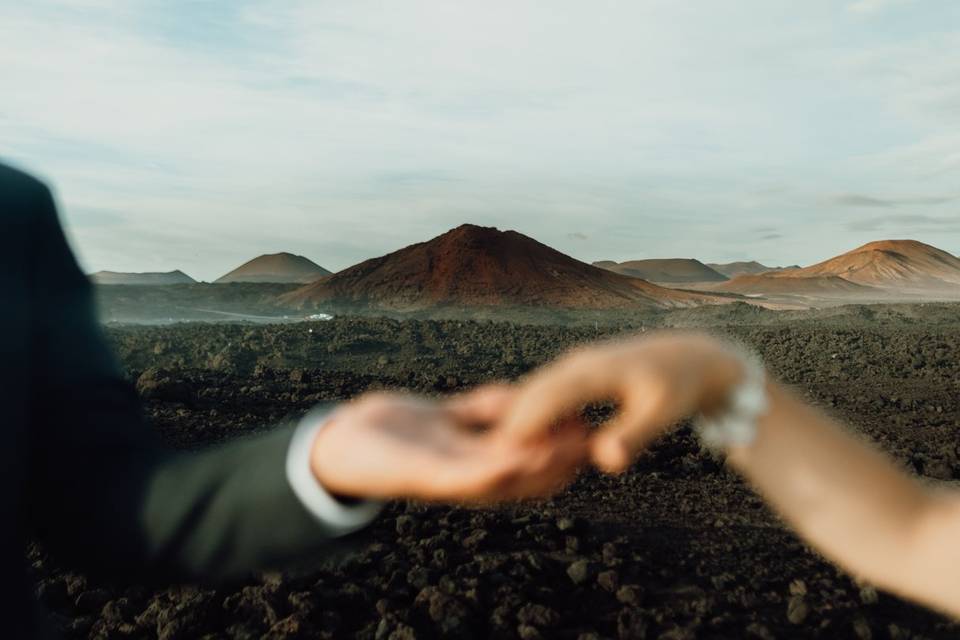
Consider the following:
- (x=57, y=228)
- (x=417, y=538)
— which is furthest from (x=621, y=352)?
(x=417, y=538)

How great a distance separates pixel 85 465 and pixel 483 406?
0.64 meters

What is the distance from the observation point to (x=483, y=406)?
722mm

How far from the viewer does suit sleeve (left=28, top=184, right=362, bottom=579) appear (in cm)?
91

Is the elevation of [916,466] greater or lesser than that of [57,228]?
lesser

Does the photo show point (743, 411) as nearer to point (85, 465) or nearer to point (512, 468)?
point (512, 468)

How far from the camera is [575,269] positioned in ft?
152

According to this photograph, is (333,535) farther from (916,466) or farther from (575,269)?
(575,269)

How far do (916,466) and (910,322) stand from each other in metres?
17.7

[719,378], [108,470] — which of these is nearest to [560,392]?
[719,378]

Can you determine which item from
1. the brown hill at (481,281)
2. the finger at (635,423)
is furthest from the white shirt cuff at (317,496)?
the brown hill at (481,281)

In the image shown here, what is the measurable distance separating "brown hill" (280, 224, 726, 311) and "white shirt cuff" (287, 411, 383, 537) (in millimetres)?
38459

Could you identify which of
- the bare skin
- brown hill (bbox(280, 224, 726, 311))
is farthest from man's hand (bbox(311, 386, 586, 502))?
brown hill (bbox(280, 224, 726, 311))

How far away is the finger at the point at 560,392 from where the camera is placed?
2.22 ft

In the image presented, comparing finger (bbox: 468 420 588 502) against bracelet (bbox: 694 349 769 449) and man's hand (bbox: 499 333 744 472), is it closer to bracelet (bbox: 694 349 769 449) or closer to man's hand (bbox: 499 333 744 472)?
man's hand (bbox: 499 333 744 472)
